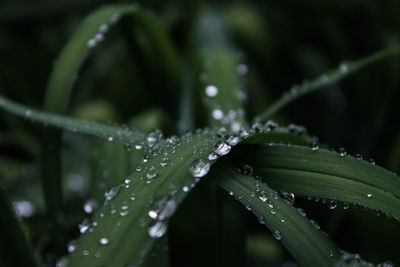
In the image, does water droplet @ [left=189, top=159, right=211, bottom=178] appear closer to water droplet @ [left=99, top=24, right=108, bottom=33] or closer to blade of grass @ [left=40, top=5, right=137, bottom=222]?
blade of grass @ [left=40, top=5, right=137, bottom=222]

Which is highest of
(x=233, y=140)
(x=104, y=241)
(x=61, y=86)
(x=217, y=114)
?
(x=217, y=114)

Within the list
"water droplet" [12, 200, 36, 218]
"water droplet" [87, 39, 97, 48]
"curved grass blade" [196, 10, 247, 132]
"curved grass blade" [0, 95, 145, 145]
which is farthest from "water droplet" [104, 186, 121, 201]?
"water droplet" [12, 200, 36, 218]

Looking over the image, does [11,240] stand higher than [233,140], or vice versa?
[233,140]

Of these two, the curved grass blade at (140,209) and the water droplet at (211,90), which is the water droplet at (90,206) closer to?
the curved grass blade at (140,209)

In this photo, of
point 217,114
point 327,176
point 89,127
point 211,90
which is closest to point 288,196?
point 327,176

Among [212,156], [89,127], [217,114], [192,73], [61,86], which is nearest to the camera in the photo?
[212,156]

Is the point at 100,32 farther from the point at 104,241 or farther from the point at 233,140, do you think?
the point at 104,241

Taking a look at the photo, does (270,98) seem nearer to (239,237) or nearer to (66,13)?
(239,237)
